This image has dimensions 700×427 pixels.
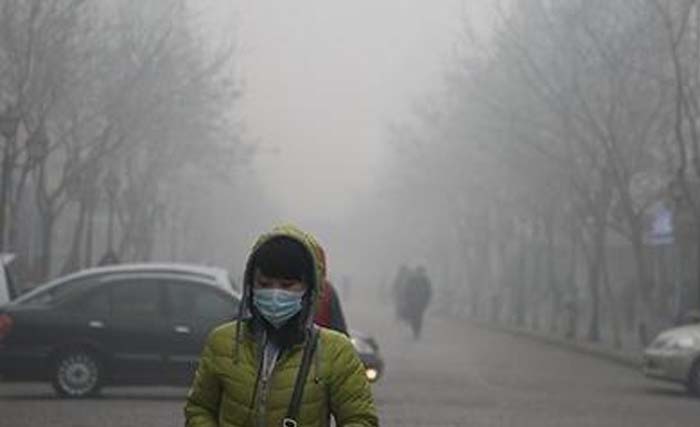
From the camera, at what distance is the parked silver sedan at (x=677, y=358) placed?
2130 cm

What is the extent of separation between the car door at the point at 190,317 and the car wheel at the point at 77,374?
0.92m

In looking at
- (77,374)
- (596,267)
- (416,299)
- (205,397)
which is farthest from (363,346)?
(596,267)

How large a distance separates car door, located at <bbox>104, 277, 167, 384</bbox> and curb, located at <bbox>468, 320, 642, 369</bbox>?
1296 centimetres

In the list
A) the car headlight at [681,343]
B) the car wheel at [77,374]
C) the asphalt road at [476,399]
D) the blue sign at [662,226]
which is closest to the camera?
the asphalt road at [476,399]

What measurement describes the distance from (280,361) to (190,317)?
13019mm

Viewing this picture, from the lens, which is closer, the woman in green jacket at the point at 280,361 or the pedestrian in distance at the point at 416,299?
the woman in green jacket at the point at 280,361

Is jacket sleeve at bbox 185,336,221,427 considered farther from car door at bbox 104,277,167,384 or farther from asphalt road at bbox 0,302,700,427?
car door at bbox 104,277,167,384

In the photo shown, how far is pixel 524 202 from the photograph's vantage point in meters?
46.2

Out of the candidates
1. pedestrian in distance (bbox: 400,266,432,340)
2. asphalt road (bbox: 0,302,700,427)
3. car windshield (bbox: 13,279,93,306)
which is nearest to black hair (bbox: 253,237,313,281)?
asphalt road (bbox: 0,302,700,427)

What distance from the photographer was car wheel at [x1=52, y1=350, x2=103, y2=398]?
57.3ft

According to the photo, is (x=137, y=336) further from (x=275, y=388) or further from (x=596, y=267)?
(x=596, y=267)

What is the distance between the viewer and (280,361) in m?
4.92

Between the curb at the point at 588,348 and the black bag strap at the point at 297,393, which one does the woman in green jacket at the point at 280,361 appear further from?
the curb at the point at 588,348

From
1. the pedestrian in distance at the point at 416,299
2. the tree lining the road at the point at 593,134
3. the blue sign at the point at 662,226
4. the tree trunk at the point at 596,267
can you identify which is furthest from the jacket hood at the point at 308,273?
the pedestrian in distance at the point at 416,299
